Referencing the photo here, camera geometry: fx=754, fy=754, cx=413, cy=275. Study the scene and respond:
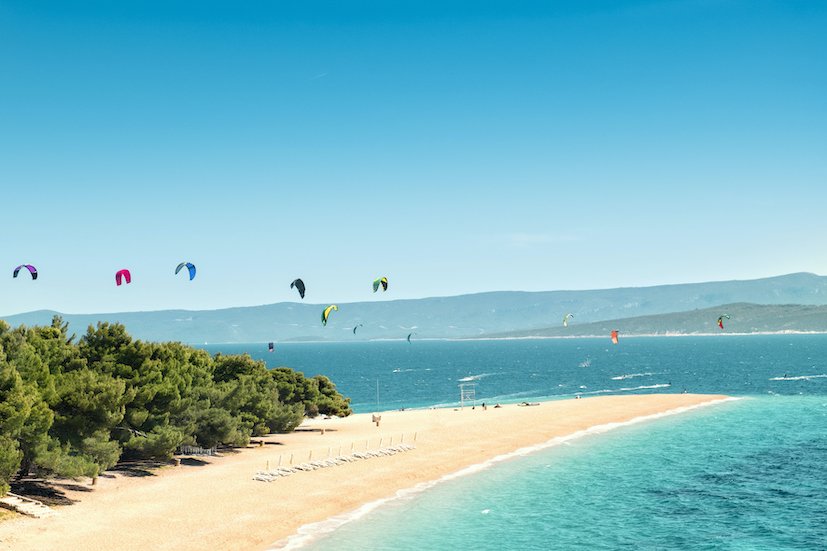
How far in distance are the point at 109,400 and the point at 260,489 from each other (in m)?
11.5

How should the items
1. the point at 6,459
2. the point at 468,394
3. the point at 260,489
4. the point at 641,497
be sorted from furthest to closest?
1. the point at 468,394
2. the point at 260,489
3. the point at 641,497
4. the point at 6,459

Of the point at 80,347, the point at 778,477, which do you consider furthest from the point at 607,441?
the point at 80,347

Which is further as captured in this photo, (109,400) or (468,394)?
(468,394)

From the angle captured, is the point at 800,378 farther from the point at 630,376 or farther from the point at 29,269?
the point at 29,269

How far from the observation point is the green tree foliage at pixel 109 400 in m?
42.4

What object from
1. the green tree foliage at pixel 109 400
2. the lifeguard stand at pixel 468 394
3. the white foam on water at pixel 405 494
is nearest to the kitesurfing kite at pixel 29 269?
the green tree foliage at pixel 109 400

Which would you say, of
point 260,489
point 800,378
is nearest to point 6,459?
point 260,489

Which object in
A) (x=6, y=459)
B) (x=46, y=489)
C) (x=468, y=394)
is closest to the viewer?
(x=6, y=459)

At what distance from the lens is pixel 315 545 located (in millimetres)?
39656

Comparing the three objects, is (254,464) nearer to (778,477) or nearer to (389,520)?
(389,520)

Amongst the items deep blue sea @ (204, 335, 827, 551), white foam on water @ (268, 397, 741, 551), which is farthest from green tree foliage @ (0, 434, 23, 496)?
deep blue sea @ (204, 335, 827, 551)

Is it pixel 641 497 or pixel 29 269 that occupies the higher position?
pixel 29 269

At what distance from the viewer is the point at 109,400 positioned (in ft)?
160

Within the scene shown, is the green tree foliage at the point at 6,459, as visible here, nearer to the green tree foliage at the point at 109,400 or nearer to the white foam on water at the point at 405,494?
the green tree foliage at the point at 109,400
